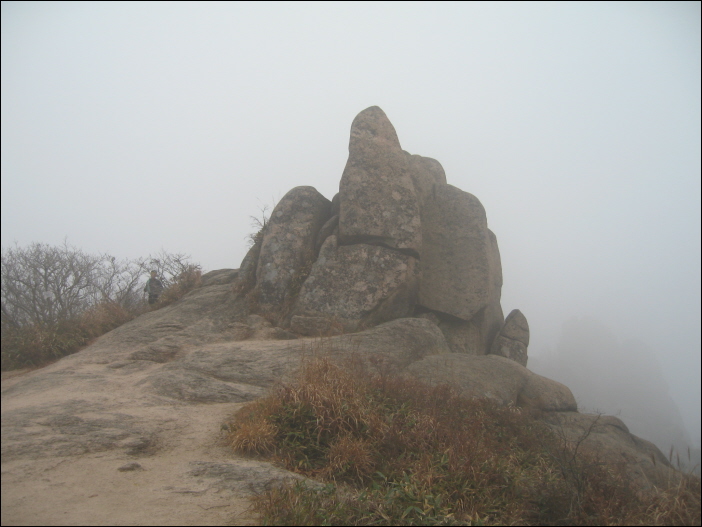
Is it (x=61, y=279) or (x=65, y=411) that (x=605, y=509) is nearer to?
(x=65, y=411)

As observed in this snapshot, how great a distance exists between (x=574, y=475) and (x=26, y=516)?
15.7 ft

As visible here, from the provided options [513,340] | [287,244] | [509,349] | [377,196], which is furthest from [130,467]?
[513,340]

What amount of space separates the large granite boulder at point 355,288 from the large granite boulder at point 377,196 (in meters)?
0.33

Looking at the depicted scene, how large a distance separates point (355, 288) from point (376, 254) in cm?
101

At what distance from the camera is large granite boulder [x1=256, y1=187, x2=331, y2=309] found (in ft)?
34.7

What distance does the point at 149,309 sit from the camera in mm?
10938

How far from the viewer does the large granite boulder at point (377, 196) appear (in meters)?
10.7

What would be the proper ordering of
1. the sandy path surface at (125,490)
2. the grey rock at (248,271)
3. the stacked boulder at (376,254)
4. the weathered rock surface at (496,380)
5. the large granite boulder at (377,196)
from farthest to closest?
1. the grey rock at (248,271)
2. the large granite boulder at (377,196)
3. the stacked boulder at (376,254)
4. the weathered rock surface at (496,380)
5. the sandy path surface at (125,490)

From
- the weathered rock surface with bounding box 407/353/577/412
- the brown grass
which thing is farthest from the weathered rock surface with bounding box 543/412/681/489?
the brown grass

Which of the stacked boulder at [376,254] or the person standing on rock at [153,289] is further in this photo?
the person standing on rock at [153,289]

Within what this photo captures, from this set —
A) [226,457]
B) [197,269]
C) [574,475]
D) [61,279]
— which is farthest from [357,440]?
[197,269]

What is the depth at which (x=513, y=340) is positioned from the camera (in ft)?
43.2

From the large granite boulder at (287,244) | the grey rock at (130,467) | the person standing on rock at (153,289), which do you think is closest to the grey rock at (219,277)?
the person standing on rock at (153,289)

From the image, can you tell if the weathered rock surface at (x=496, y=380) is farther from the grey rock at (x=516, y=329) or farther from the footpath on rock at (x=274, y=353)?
the grey rock at (x=516, y=329)
